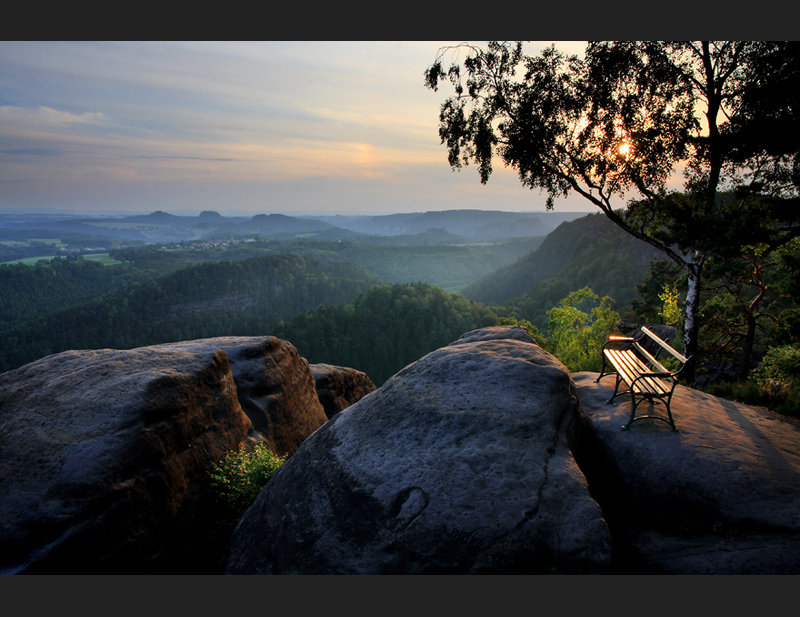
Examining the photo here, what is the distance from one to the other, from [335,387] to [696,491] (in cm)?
1489

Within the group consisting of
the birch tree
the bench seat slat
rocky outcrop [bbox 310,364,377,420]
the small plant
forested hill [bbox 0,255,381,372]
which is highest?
the birch tree

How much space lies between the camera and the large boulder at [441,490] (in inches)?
222

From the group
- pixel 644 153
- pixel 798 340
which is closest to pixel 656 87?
pixel 644 153

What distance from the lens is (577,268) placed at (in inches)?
4867

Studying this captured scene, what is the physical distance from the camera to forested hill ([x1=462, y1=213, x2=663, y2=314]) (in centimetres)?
10689

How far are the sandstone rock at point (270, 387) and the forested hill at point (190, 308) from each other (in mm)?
110740

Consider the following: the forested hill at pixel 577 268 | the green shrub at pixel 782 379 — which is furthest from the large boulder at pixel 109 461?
the forested hill at pixel 577 268

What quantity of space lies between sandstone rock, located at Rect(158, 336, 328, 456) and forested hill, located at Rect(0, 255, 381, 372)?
110740mm

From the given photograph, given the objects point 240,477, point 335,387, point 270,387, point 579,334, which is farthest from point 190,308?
point 240,477

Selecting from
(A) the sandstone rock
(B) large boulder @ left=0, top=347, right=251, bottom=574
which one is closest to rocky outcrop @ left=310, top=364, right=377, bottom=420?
(A) the sandstone rock

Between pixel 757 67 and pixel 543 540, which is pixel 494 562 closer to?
pixel 543 540

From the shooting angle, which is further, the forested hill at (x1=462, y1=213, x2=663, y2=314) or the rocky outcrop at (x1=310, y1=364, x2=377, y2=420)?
the forested hill at (x1=462, y1=213, x2=663, y2=314)

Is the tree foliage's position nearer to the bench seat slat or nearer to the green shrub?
the green shrub

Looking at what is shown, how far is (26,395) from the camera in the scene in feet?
26.1
